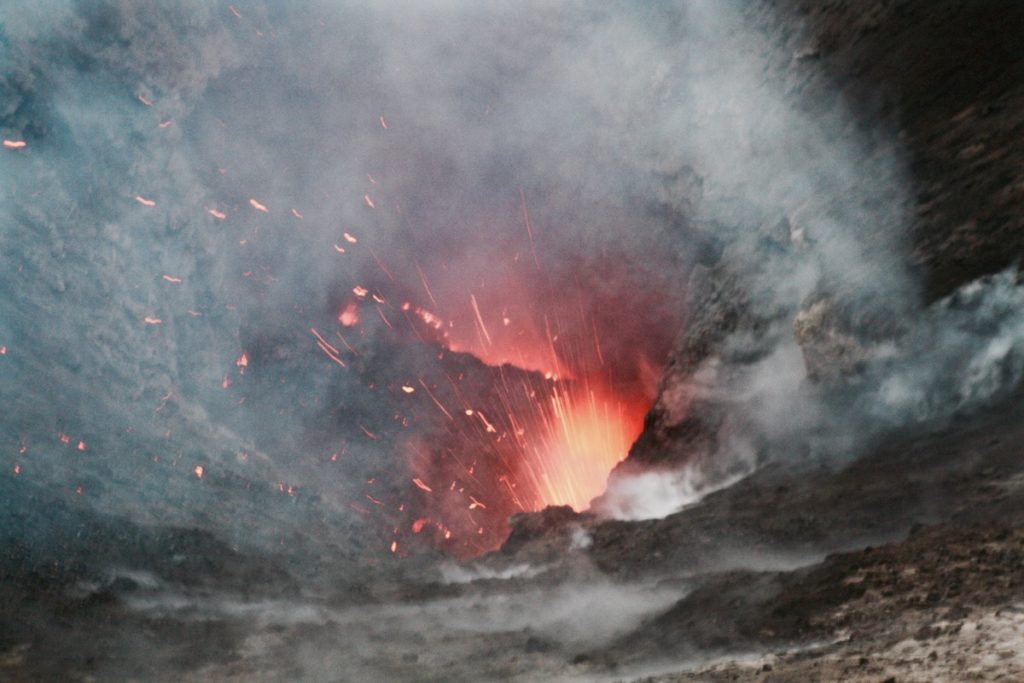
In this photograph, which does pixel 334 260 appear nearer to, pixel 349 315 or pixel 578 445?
pixel 349 315

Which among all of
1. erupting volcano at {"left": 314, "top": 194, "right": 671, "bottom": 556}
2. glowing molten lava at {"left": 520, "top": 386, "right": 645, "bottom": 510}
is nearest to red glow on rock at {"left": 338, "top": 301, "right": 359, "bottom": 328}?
erupting volcano at {"left": 314, "top": 194, "right": 671, "bottom": 556}

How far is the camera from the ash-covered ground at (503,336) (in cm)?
442

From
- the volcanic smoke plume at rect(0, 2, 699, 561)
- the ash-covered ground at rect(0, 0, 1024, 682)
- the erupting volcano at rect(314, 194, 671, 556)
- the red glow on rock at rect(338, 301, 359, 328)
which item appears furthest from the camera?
the red glow on rock at rect(338, 301, 359, 328)

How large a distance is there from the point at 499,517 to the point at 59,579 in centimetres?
600

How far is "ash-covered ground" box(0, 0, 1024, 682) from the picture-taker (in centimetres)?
442

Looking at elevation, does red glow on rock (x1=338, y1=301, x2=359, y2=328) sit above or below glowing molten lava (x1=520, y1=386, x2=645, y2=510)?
above

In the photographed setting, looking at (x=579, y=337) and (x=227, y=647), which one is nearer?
(x=227, y=647)

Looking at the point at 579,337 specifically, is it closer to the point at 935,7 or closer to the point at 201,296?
the point at 201,296

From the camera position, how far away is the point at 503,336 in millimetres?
11852

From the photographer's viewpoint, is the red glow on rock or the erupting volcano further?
the red glow on rock

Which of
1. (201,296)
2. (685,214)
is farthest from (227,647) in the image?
(685,214)

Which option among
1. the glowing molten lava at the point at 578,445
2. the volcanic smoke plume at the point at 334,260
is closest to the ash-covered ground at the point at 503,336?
the volcanic smoke plume at the point at 334,260

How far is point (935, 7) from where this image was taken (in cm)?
503

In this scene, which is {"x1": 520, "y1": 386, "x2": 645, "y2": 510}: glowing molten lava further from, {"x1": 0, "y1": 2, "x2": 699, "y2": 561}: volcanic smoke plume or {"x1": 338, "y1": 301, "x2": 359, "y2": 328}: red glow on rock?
{"x1": 338, "y1": 301, "x2": 359, "y2": 328}: red glow on rock
